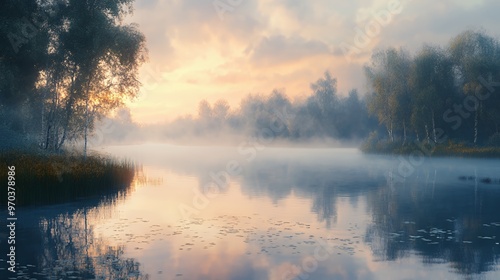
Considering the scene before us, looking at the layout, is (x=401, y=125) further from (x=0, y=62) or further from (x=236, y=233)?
(x=236, y=233)

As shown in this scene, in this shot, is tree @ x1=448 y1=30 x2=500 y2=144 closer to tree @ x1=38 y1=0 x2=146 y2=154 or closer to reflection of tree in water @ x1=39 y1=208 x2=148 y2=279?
tree @ x1=38 y1=0 x2=146 y2=154

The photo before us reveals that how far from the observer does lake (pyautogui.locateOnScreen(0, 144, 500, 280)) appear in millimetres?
14805

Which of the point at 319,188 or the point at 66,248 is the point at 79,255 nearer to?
the point at 66,248

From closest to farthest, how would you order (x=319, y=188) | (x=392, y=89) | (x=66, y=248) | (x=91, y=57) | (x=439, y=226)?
Result: (x=66, y=248) → (x=439, y=226) → (x=319, y=188) → (x=91, y=57) → (x=392, y=89)

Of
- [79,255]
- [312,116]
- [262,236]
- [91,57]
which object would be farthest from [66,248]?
[312,116]

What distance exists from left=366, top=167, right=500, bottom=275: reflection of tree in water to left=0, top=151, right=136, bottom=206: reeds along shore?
1771 cm

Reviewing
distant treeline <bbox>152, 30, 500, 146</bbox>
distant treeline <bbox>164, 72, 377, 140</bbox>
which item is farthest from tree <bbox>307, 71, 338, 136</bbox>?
distant treeline <bbox>152, 30, 500, 146</bbox>

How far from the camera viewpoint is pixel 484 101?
264ft

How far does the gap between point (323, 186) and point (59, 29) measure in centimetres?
2761

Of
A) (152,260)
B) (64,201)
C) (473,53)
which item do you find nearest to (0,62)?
(64,201)

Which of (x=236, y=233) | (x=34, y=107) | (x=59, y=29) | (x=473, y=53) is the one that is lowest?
(x=236, y=233)

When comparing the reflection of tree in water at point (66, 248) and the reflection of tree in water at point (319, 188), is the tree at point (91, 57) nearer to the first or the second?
the reflection of tree in water at point (319, 188)

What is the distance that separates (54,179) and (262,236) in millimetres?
14756

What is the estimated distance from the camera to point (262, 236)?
19984 mm
